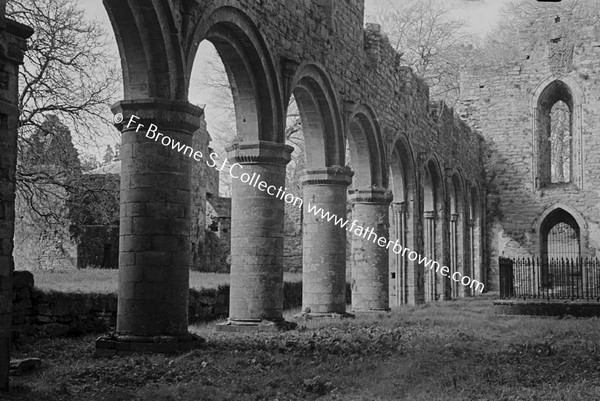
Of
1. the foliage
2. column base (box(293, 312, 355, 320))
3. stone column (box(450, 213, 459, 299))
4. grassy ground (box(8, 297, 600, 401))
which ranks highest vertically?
the foliage

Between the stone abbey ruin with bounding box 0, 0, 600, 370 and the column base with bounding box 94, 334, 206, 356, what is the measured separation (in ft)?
0.08


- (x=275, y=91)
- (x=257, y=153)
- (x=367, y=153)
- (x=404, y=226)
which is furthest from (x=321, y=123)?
(x=404, y=226)

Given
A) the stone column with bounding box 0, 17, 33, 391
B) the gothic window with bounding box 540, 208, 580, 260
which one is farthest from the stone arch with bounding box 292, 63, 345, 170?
the gothic window with bounding box 540, 208, 580, 260

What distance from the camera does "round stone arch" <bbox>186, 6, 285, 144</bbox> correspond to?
37.9 ft

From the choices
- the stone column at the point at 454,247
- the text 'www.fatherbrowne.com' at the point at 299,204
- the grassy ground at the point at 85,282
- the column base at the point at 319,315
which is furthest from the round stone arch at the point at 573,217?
the column base at the point at 319,315

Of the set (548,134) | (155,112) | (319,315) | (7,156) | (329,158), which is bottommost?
(319,315)

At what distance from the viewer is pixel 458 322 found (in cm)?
1496

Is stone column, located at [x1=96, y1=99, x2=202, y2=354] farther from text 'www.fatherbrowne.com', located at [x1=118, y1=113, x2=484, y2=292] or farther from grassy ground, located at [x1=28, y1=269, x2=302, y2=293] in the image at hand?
grassy ground, located at [x1=28, y1=269, x2=302, y2=293]

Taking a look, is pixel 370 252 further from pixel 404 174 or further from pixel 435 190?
pixel 435 190

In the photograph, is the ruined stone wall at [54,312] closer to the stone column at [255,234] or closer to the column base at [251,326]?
the column base at [251,326]

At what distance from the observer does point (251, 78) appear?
12242 millimetres

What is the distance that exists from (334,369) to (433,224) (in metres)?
17.3

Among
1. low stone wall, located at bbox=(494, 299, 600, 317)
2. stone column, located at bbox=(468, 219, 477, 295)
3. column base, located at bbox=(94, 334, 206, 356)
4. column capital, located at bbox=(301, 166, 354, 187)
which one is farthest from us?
stone column, located at bbox=(468, 219, 477, 295)

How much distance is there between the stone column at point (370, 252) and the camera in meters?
17.8
